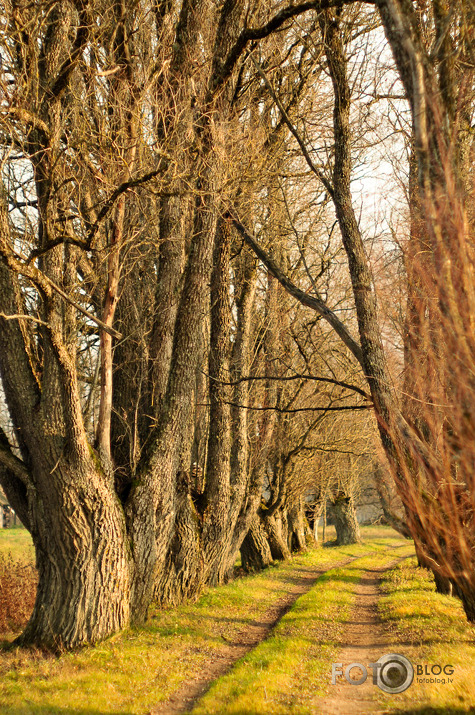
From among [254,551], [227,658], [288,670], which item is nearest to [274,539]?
→ [254,551]

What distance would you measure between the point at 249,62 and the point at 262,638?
1053 centimetres

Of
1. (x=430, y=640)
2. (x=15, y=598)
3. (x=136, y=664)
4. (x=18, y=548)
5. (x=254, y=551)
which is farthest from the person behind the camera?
(x=18, y=548)

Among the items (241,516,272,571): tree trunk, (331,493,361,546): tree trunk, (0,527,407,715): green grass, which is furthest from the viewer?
(331,493,361,546): tree trunk

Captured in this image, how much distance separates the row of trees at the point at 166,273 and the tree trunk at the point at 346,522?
15628mm

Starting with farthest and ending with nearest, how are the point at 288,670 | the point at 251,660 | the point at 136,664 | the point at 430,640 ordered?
1. the point at 430,640
2. the point at 251,660
3. the point at 136,664
4. the point at 288,670

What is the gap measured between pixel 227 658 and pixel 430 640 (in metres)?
2.70

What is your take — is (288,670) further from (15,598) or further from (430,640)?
(15,598)

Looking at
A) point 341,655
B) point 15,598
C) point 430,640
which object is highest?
point 15,598

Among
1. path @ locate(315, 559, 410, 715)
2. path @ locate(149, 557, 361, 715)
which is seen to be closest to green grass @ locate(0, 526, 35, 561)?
path @ locate(149, 557, 361, 715)

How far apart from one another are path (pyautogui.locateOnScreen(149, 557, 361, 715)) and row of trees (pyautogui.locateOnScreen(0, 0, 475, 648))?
1471mm

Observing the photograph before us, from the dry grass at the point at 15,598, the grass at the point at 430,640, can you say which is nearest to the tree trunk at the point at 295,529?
the grass at the point at 430,640

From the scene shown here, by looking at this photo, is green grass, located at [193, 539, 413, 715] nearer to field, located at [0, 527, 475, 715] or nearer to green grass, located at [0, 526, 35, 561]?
Answer: field, located at [0, 527, 475, 715]

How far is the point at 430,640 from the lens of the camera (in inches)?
281

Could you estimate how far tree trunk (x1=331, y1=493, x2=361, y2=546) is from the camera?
2630 centimetres
